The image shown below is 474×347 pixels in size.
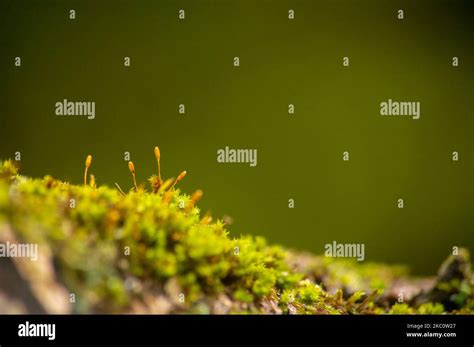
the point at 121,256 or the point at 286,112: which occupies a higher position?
the point at 286,112

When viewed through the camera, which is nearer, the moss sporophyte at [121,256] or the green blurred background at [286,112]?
the moss sporophyte at [121,256]

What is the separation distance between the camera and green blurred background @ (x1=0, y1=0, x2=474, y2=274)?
3.90 metres

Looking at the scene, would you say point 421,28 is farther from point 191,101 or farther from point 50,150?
point 50,150

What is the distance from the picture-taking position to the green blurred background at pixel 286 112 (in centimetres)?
390

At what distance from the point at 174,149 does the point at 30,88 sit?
4.30 feet

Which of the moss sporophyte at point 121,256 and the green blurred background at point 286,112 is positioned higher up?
the green blurred background at point 286,112

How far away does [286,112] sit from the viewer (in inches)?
165

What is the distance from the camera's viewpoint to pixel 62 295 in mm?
1161

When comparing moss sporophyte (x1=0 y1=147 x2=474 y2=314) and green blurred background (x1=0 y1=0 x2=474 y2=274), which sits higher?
green blurred background (x1=0 y1=0 x2=474 y2=274)

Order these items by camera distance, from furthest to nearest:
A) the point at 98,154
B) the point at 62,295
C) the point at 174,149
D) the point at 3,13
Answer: the point at 174,149
the point at 98,154
the point at 3,13
the point at 62,295

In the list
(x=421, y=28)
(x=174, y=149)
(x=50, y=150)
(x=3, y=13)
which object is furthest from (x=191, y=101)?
(x=421, y=28)

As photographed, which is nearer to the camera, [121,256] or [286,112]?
[121,256]

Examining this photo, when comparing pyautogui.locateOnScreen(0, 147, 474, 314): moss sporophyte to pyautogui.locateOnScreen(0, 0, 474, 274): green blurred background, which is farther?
pyautogui.locateOnScreen(0, 0, 474, 274): green blurred background
